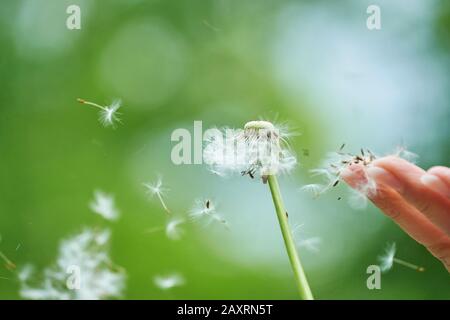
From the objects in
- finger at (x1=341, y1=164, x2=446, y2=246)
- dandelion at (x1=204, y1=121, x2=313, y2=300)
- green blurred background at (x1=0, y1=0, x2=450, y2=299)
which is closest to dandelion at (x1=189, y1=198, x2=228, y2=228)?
dandelion at (x1=204, y1=121, x2=313, y2=300)

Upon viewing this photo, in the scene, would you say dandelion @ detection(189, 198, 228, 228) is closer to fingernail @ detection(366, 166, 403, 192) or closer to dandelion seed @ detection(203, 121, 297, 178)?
dandelion seed @ detection(203, 121, 297, 178)

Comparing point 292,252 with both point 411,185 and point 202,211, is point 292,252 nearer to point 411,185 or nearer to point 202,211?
point 411,185

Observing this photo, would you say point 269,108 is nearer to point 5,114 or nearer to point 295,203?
point 295,203

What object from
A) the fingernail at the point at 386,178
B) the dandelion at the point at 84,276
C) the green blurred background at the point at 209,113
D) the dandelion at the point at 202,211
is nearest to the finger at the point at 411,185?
the fingernail at the point at 386,178

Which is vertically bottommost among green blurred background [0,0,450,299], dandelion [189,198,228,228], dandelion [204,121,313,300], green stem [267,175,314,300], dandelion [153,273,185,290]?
green stem [267,175,314,300]

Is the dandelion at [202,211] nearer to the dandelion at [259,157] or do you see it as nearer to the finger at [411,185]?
the dandelion at [259,157]
